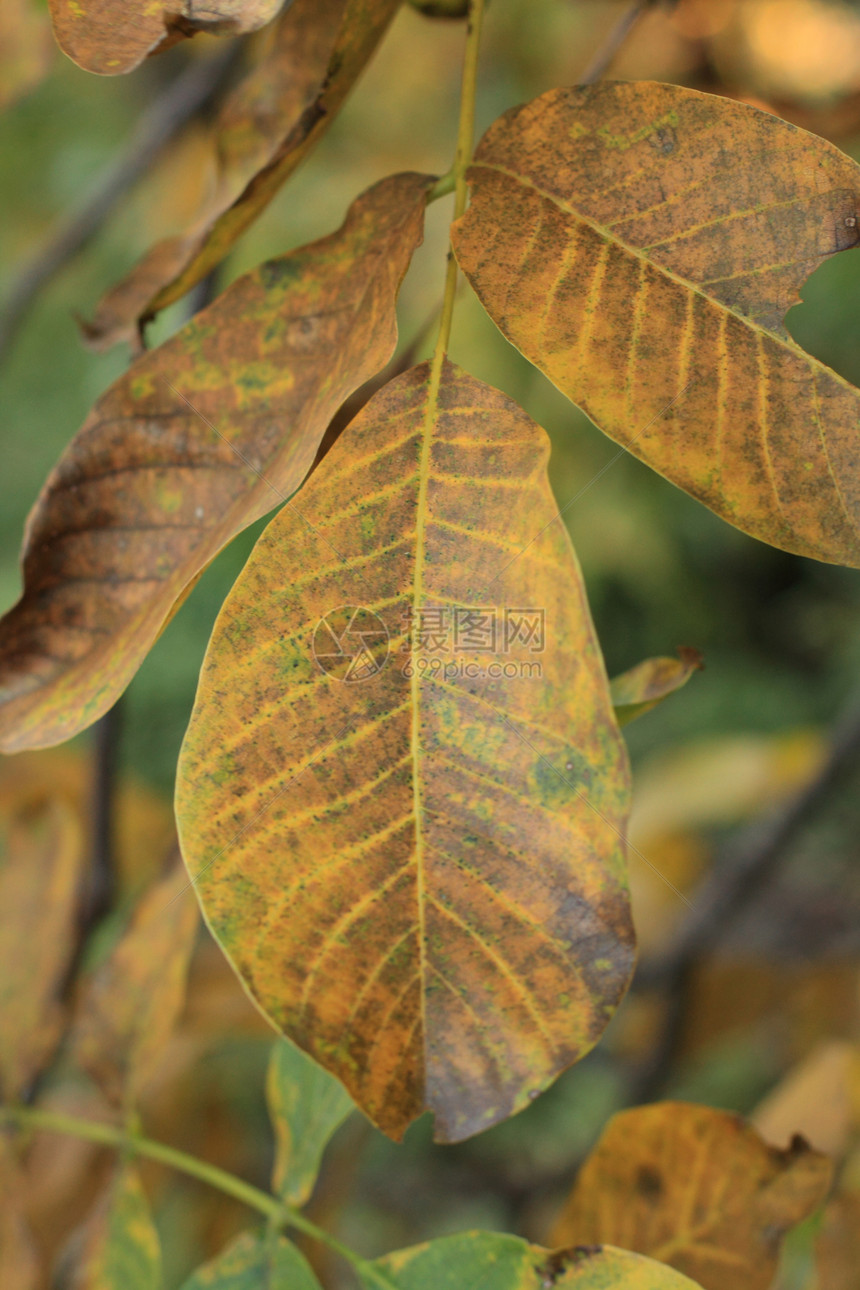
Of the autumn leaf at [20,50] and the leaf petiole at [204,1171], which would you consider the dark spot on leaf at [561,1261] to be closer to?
the leaf petiole at [204,1171]

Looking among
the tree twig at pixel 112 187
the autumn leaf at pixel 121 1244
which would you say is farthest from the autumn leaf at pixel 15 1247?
the tree twig at pixel 112 187

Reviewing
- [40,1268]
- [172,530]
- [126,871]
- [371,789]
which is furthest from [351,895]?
[126,871]

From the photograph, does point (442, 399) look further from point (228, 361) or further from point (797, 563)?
point (797, 563)

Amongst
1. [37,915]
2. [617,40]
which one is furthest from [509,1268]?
[617,40]

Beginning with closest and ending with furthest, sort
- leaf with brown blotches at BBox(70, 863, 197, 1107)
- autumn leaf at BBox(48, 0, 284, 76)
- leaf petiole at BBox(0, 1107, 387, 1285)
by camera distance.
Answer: autumn leaf at BBox(48, 0, 284, 76) < leaf petiole at BBox(0, 1107, 387, 1285) < leaf with brown blotches at BBox(70, 863, 197, 1107)

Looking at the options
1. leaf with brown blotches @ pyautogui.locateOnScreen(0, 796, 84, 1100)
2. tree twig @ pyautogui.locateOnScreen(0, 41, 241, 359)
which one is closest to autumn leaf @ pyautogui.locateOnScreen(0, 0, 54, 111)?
tree twig @ pyautogui.locateOnScreen(0, 41, 241, 359)

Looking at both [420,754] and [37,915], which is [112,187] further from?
[420,754]

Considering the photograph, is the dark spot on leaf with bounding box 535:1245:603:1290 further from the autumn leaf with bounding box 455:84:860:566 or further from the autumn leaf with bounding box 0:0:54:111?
the autumn leaf with bounding box 0:0:54:111
